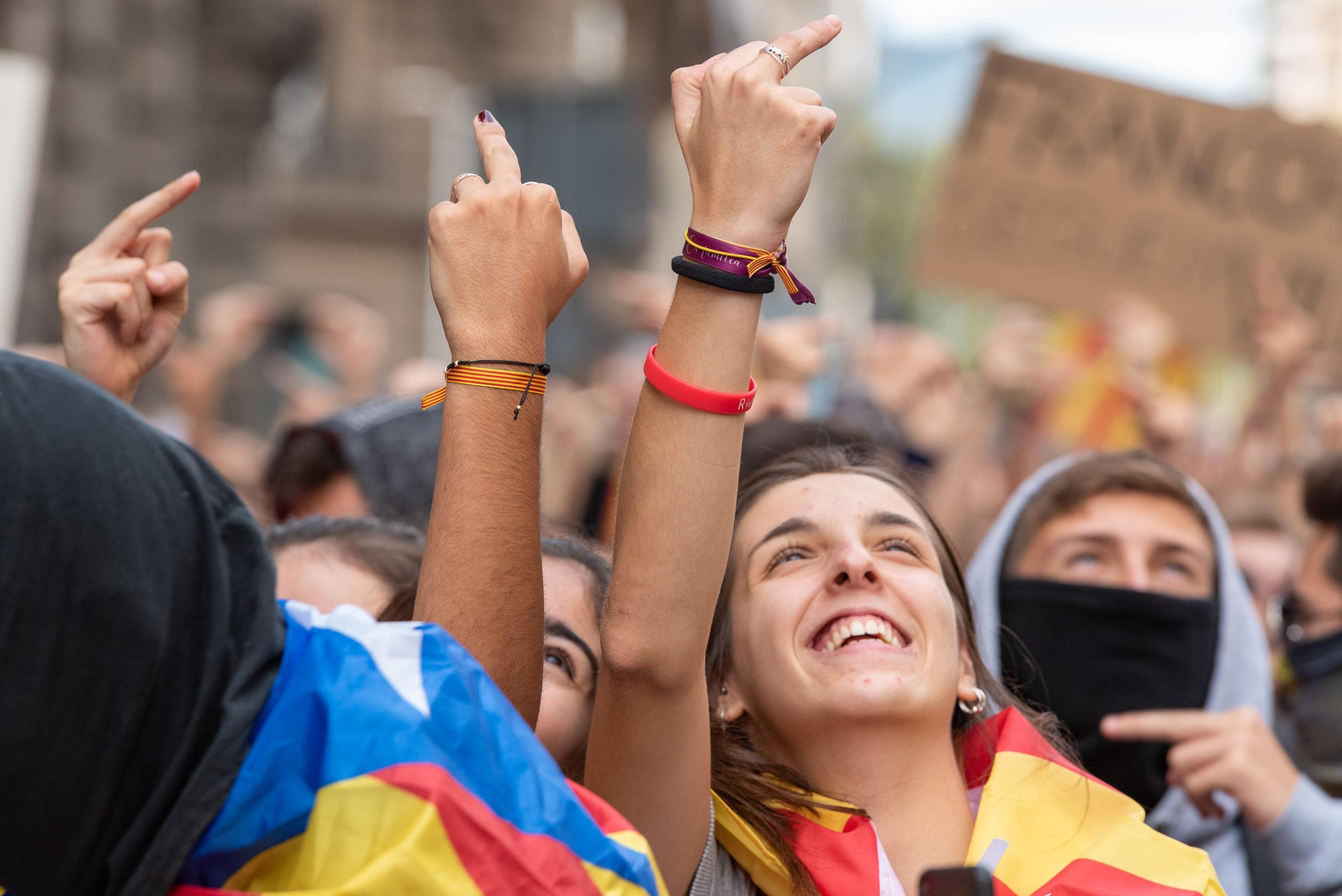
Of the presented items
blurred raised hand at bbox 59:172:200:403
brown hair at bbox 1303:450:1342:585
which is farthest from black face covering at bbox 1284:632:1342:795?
blurred raised hand at bbox 59:172:200:403

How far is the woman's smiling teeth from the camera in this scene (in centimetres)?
202

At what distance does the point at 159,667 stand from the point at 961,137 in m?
4.65

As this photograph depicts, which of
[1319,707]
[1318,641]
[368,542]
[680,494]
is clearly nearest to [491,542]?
[680,494]

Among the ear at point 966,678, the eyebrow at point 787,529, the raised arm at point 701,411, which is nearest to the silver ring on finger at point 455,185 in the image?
the raised arm at point 701,411

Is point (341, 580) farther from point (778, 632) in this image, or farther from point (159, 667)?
point (159, 667)

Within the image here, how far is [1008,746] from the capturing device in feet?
6.88

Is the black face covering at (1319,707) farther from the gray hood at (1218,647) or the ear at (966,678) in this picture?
the ear at (966,678)

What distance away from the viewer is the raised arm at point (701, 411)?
154 centimetres

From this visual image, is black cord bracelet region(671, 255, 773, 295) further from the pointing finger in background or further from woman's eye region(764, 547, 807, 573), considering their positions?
the pointing finger in background

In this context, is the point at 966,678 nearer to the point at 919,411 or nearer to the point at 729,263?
the point at 729,263

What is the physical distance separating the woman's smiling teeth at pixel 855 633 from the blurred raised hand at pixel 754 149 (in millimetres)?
668

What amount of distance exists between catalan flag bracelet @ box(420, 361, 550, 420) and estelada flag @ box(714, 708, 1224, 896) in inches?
25.1

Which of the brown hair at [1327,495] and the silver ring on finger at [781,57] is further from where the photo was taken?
the brown hair at [1327,495]

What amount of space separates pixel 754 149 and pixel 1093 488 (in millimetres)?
1623
